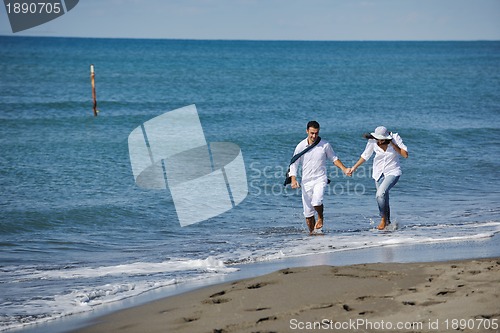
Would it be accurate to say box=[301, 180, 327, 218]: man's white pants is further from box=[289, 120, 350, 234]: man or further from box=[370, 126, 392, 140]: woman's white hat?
box=[370, 126, 392, 140]: woman's white hat

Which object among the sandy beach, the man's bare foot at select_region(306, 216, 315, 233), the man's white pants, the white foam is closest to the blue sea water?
the white foam

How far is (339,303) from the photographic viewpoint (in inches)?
268

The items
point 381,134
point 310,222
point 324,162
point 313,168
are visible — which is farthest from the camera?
point 310,222

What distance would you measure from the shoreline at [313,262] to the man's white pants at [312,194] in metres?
1.51

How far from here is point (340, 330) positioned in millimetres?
6082

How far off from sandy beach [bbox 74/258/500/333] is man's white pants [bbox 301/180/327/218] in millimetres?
3037

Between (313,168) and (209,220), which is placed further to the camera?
(209,220)

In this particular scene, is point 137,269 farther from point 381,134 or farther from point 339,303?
point 381,134

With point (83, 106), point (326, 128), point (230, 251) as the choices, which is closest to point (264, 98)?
point (83, 106)

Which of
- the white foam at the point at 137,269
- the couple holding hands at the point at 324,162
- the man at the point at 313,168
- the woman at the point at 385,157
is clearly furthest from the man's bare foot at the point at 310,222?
the white foam at the point at 137,269

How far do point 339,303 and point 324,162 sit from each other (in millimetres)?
4689

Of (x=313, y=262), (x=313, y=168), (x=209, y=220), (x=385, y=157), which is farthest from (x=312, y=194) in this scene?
(x=209, y=220)

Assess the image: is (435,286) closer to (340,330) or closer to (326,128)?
(340,330)

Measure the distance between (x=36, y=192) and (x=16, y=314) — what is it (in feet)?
29.3
